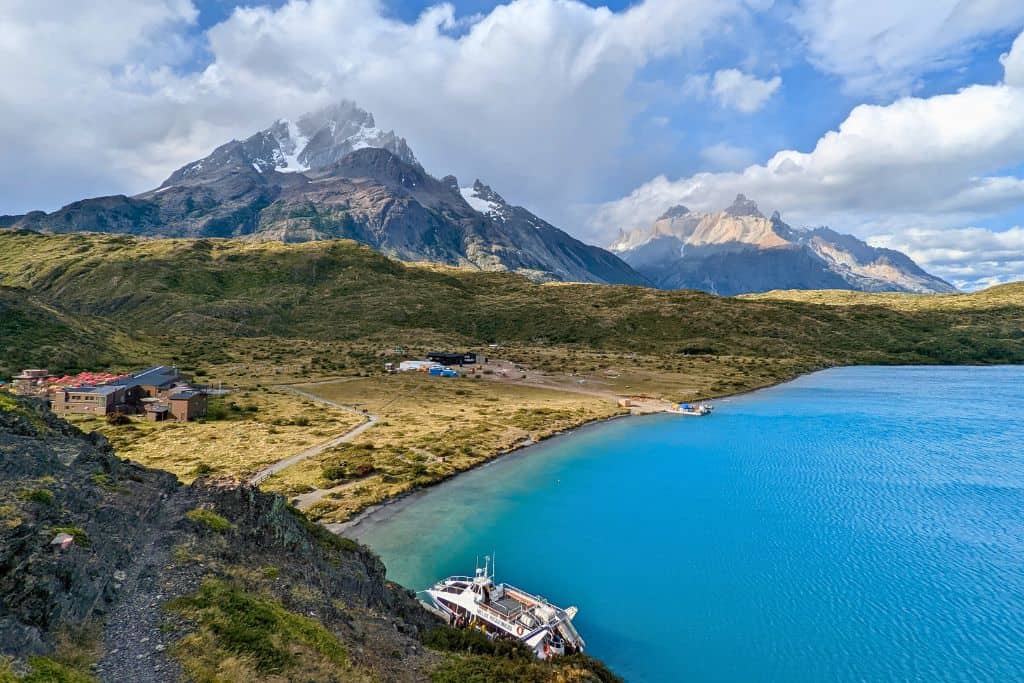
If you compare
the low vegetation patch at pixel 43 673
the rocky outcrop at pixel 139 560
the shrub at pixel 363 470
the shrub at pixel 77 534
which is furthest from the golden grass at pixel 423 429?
the low vegetation patch at pixel 43 673

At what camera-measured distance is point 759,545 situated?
148ft

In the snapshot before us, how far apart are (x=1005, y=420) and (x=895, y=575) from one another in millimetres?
78542

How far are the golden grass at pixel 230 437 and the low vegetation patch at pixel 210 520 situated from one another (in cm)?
2893

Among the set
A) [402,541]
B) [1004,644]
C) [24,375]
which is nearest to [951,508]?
[1004,644]

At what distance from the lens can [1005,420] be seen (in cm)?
9231

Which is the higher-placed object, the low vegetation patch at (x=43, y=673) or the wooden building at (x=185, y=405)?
the low vegetation patch at (x=43, y=673)

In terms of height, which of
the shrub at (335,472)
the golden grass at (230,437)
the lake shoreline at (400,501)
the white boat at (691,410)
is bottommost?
the lake shoreline at (400,501)

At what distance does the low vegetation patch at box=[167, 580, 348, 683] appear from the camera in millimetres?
16609

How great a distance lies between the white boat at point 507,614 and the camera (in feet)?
95.9

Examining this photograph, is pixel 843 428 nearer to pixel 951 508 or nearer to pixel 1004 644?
pixel 951 508

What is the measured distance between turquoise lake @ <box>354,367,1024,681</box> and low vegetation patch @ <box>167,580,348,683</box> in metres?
17.6

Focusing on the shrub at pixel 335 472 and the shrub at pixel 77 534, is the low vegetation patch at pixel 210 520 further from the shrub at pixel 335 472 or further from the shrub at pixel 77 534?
the shrub at pixel 335 472

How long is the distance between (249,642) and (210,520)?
1069 centimetres

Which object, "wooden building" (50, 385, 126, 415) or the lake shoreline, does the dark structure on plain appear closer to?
the lake shoreline
